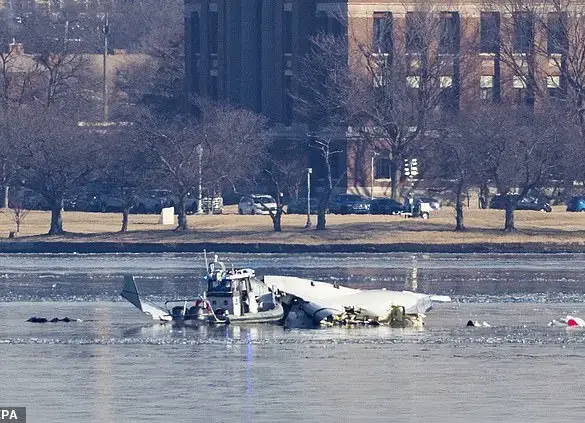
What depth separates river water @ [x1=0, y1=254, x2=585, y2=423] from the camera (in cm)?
3931

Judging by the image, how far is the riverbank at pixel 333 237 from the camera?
94.1 m

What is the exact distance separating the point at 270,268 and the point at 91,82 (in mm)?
83582

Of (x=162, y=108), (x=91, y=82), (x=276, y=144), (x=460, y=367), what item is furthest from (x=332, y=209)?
(x=460, y=367)

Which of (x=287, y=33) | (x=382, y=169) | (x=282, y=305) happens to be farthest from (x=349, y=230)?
(x=282, y=305)

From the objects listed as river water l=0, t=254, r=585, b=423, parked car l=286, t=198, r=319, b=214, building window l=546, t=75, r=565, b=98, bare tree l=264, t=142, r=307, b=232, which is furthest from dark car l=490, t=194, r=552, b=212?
river water l=0, t=254, r=585, b=423

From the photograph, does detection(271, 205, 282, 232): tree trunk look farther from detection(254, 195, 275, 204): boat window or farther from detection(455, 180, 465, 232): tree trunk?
detection(254, 195, 275, 204): boat window

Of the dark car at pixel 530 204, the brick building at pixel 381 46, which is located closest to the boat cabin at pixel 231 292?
the dark car at pixel 530 204

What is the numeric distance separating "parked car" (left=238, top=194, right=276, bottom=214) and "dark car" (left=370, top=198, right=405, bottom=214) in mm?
5386

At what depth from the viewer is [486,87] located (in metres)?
122

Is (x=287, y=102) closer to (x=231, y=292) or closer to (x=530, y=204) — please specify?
(x=530, y=204)

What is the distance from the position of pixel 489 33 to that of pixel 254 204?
1888 cm

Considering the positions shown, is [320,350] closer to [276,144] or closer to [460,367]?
[460,367]

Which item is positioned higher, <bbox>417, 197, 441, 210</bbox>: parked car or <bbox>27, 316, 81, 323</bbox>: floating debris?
<bbox>417, 197, 441, 210</bbox>: parked car

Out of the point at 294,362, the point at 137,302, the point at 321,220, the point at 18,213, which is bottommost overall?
the point at 294,362
